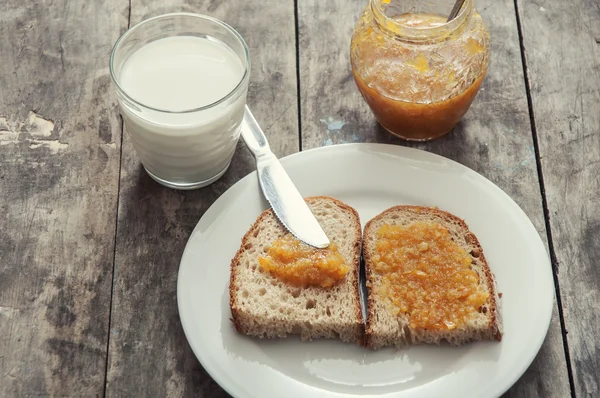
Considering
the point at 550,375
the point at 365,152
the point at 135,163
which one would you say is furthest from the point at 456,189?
the point at 135,163

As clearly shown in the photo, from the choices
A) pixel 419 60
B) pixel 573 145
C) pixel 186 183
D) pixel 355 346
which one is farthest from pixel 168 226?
pixel 573 145

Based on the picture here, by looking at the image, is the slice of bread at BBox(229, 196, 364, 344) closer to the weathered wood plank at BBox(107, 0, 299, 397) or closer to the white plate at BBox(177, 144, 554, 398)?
the white plate at BBox(177, 144, 554, 398)

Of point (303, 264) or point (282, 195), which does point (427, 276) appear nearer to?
point (303, 264)

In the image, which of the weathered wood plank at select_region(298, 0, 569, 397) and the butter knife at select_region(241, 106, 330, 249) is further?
the weathered wood plank at select_region(298, 0, 569, 397)

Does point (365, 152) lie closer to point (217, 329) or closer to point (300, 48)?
point (300, 48)

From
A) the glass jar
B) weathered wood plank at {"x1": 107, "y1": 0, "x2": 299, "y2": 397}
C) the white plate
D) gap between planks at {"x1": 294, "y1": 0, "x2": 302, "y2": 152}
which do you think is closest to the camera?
the white plate

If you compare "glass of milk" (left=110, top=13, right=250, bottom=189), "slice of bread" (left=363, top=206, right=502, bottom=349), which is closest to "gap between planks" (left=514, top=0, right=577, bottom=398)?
"slice of bread" (left=363, top=206, right=502, bottom=349)

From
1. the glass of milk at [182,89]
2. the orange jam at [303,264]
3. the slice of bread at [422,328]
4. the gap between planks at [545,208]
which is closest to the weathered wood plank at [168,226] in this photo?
the glass of milk at [182,89]
